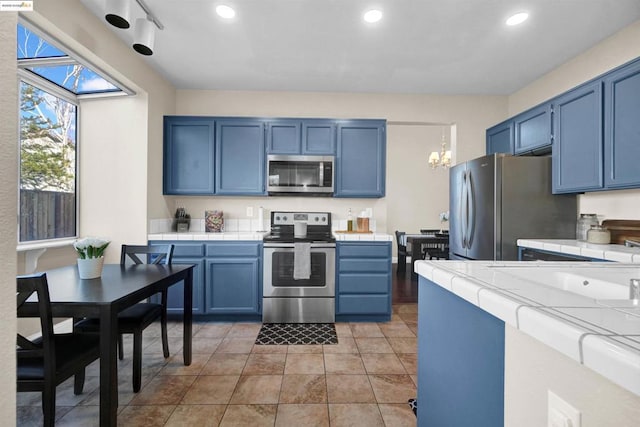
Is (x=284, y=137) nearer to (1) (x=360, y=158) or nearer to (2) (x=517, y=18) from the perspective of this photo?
(1) (x=360, y=158)

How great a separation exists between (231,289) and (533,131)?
135 inches

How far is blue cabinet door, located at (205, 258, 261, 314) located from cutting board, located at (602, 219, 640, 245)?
10.4 ft

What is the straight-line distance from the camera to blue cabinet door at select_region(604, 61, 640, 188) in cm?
202

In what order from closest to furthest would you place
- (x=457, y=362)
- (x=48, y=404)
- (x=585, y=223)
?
(x=457, y=362) < (x=48, y=404) < (x=585, y=223)

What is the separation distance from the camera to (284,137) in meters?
3.46

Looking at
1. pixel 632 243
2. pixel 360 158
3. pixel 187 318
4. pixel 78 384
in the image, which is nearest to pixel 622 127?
pixel 632 243

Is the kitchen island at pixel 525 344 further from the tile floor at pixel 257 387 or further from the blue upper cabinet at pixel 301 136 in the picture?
the blue upper cabinet at pixel 301 136

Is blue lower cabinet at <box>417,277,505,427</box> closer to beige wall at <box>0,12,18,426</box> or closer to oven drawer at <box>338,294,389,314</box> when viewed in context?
beige wall at <box>0,12,18,426</box>

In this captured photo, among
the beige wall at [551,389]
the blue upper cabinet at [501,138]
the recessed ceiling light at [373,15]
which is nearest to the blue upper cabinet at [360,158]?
the recessed ceiling light at [373,15]

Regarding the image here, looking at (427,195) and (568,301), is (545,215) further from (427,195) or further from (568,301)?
(427,195)

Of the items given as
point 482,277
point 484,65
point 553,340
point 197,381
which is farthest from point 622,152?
point 197,381

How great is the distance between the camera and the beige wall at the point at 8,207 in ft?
2.12

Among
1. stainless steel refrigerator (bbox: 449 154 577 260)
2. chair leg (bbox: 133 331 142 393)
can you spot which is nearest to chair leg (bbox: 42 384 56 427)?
chair leg (bbox: 133 331 142 393)

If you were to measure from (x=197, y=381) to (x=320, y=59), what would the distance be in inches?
115
